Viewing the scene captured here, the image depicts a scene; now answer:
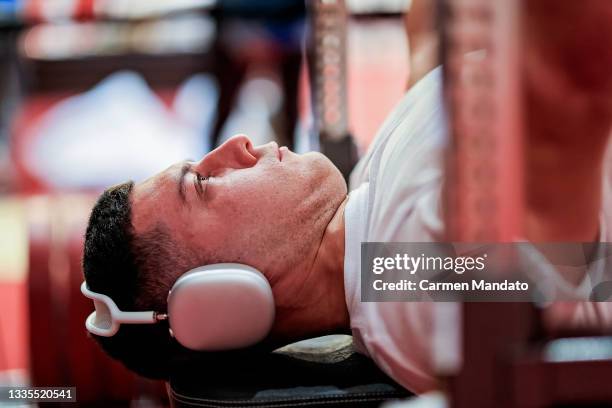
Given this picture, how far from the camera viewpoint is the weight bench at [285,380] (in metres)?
0.96

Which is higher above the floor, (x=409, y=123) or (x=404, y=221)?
(x=409, y=123)

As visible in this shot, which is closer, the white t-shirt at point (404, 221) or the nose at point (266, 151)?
the white t-shirt at point (404, 221)

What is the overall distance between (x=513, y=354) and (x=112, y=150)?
2415 mm

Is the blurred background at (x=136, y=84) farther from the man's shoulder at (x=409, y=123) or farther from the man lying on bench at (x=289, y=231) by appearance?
the man lying on bench at (x=289, y=231)

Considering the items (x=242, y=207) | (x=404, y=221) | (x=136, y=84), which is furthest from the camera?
(x=136, y=84)

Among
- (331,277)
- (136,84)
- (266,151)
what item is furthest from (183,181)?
(136,84)

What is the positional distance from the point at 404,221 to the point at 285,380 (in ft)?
0.95

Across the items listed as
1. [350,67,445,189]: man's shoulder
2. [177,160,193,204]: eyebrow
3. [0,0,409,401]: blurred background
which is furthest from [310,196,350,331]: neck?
[0,0,409,401]: blurred background

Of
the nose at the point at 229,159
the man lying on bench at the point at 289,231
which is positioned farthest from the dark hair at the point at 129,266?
the nose at the point at 229,159

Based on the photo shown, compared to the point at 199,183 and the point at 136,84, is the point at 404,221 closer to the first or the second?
the point at 199,183

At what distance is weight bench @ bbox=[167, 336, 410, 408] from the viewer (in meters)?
0.96

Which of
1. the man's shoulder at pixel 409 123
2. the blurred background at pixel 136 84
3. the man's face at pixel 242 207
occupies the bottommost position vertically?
the man's face at pixel 242 207

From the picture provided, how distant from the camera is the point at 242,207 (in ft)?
3.44

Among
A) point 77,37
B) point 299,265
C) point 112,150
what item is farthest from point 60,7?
point 299,265
